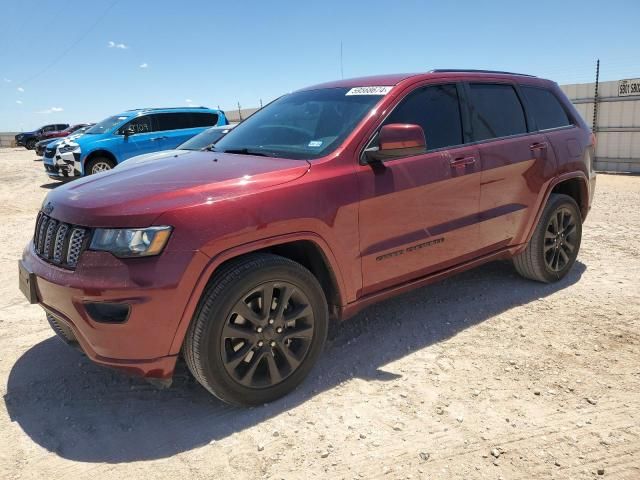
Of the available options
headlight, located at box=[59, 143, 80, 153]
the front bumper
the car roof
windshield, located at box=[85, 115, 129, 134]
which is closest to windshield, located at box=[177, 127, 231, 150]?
the car roof

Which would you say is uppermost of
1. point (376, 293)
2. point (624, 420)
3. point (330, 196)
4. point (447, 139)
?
point (447, 139)

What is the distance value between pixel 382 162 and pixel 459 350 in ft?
4.51

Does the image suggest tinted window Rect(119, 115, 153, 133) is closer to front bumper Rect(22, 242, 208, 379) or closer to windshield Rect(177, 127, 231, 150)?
windshield Rect(177, 127, 231, 150)

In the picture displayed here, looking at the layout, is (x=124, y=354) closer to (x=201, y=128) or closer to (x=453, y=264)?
(x=453, y=264)

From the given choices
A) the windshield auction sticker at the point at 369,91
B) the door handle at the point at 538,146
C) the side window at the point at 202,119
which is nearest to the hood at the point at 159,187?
the windshield auction sticker at the point at 369,91

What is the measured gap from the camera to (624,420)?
2.65m

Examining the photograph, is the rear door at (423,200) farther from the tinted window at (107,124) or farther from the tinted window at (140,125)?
the tinted window at (107,124)

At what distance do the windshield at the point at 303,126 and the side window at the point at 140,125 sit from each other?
8990 millimetres

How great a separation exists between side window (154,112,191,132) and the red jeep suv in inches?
352

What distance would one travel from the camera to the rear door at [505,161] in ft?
12.6

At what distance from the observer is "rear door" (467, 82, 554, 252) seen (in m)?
3.86

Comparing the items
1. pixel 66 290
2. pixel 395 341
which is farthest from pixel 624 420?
pixel 66 290

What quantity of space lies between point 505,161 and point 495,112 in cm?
43

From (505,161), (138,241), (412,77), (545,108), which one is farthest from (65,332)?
(545,108)
